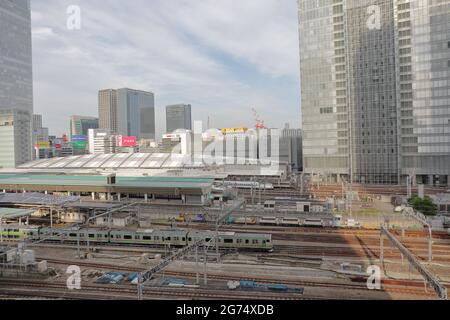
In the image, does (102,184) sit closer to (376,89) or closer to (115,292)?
(115,292)

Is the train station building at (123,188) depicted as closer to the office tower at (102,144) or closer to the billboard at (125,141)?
the billboard at (125,141)

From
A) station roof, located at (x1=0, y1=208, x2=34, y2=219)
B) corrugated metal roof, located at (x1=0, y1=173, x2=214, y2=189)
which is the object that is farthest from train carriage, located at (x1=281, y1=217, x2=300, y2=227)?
station roof, located at (x1=0, y1=208, x2=34, y2=219)

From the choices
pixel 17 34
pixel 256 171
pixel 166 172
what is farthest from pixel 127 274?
pixel 17 34

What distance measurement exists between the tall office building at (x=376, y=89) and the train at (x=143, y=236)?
45.3 metres

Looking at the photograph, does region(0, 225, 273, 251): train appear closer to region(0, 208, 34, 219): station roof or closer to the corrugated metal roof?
region(0, 208, 34, 219): station roof

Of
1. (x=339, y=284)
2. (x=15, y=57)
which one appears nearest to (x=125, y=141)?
(x=15, y=57)

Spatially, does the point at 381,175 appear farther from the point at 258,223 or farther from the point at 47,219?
A: the point at 47,219

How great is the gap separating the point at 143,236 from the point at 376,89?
175 ft

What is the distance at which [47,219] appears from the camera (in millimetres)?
43000

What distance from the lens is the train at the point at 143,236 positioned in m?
27.9

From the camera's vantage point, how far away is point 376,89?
65.4 m

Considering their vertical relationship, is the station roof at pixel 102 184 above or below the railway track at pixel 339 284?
above

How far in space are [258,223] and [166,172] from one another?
38997mm

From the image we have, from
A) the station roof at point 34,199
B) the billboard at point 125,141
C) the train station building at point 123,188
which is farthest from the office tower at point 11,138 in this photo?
the station roof at point 34,199
